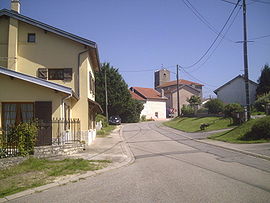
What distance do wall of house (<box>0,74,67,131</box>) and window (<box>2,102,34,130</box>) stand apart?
33 cm

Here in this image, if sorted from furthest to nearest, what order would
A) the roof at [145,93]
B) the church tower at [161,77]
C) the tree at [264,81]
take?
the church tower at [161,77], the roof at [145,93], the tree at [264,81]

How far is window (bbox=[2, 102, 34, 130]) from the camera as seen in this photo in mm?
13039

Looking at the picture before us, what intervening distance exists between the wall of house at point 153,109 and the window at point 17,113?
5112 cm

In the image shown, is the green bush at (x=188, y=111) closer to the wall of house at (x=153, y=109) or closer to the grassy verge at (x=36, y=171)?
the wall of house at (x=153, y=109)

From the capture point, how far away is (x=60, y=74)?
56.6ft

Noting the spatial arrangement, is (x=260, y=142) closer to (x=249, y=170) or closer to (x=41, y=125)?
(x=249, y=170)

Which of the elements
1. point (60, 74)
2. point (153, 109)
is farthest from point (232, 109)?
point (153, 109)

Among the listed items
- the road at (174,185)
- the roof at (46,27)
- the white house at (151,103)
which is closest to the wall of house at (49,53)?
the roof at (46,27)

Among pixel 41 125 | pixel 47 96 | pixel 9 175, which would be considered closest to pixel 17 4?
pixel 47 96

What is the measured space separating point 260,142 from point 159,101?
52.8 metres

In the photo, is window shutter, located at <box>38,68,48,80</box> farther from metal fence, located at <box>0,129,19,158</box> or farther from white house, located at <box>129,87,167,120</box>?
white house, located at <box>129,87,167,120</box>

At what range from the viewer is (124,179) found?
7.90m

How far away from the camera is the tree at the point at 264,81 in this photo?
42666 mm

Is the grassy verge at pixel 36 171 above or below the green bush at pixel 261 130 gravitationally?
below
